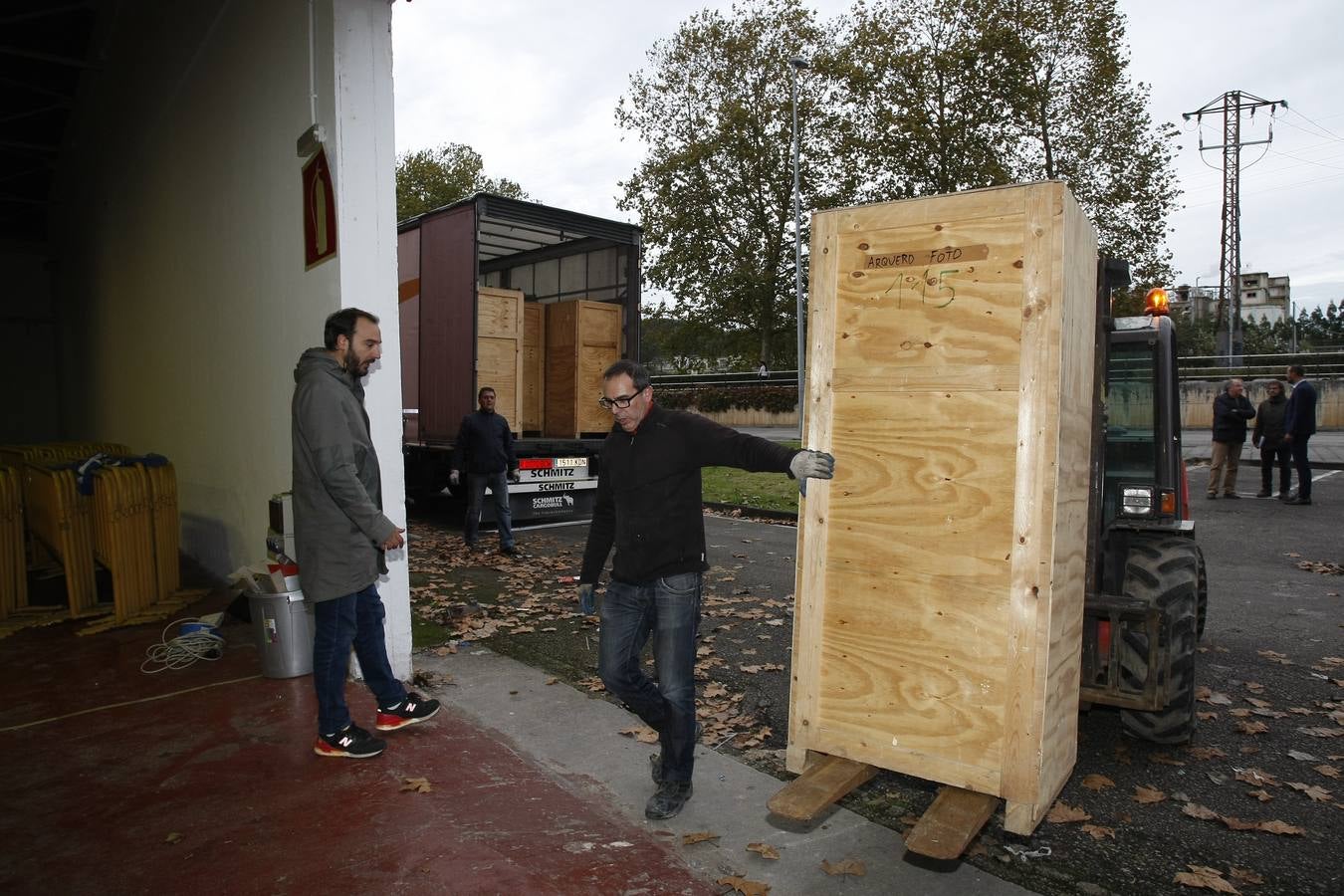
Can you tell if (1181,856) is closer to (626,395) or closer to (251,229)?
(626,395)

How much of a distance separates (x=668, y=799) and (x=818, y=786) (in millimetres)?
618

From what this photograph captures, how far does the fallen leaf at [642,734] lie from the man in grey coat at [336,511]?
1.20 m

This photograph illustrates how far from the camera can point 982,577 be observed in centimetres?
331

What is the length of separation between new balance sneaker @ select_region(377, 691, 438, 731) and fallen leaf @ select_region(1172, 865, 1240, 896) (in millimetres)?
3454

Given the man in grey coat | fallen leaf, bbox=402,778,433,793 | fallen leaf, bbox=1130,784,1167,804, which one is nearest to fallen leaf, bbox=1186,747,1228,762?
fallen leaf, bbox=1130,784,1167,804

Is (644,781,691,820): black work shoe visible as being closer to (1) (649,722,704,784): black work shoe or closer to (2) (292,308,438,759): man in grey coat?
(1) (649,722,704,784): black work shoe

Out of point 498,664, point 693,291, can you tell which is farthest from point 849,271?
point 693,291

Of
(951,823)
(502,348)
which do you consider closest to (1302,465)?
(502,348)

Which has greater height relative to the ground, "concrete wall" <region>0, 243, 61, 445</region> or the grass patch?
"concrete wall" <region>0, 243, 61, 445</region>

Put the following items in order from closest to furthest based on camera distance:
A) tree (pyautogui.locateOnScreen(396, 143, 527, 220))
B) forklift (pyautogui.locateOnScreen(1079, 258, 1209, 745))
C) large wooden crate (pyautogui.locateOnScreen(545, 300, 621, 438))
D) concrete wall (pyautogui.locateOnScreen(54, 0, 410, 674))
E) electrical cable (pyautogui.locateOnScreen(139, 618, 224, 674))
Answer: forklift (pyautogui.locateOnScreen(1079, 258, 1209, 745)) → concrete wall (pyautogui.locateOnScreen(54, 0, 410, 674)) → electrical cable (pyautogui.locateOnScreen(139, 618, 224, 674)) → large wooden crate (pyautogui.locateOnScreen(545, 300, 621, 438)) → tree (pyautogui.locateOnScreen(396, 143, 527, 220))

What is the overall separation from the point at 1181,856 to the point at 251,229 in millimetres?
6983

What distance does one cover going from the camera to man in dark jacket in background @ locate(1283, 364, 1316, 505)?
1227 cm

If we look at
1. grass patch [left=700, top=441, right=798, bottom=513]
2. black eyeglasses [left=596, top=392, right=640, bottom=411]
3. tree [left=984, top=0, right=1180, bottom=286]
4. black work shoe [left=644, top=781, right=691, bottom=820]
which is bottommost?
black work shoe [left=644, top=781, right=691, bottom=820]

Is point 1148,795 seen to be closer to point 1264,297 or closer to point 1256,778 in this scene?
point 1256,778
